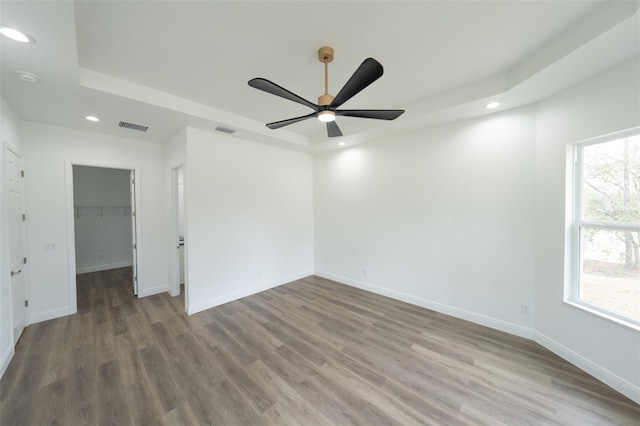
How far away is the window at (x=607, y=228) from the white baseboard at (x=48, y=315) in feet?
21.3

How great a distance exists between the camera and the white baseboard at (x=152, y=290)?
407 centimetres

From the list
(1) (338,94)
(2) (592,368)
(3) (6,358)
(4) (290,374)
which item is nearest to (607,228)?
(2) (592,368)

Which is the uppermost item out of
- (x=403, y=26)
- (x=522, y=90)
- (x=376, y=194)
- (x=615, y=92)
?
(x=403, y=26)

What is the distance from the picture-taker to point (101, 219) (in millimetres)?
5859

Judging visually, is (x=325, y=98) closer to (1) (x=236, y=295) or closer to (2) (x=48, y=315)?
(1) (x=236, y=295)

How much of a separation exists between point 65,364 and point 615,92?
19.1 feet

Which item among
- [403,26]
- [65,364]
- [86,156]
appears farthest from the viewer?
[86,156]

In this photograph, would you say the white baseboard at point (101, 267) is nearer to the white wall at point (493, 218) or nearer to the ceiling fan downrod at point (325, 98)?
the white wall at point (493, 218)

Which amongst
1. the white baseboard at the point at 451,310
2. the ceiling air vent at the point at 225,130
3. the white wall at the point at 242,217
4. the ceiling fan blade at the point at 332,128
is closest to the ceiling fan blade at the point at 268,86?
the ceiling fan blade at the point at 332,128

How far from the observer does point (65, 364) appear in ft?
7.73

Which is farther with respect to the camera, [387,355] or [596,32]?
[387,355]

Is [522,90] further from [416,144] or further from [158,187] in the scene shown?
[158,187]

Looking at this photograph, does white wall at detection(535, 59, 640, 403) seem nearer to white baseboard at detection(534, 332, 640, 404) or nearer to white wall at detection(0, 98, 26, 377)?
white baseboard at detection(534, 332, 640, 404)

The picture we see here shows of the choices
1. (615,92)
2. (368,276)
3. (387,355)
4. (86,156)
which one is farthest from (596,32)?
(86,156)
